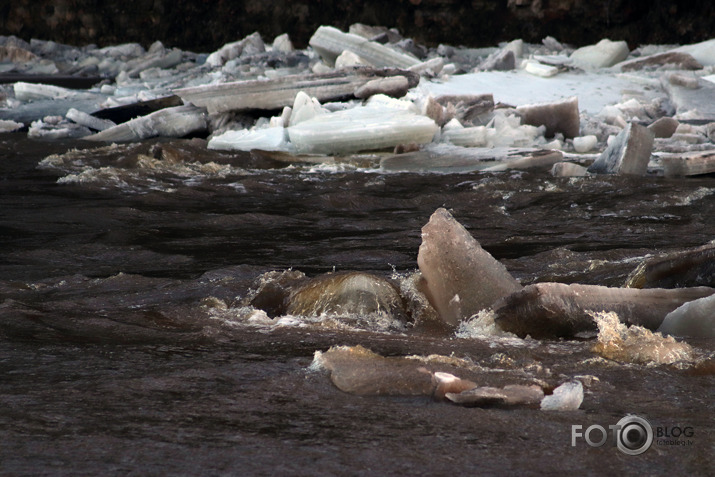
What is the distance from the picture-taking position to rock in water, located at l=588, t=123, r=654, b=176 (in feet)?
23.4

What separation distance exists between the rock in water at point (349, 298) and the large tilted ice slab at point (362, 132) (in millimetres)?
5045

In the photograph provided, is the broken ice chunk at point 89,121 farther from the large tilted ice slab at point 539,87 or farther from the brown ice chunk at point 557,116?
the brown ice chunk at point 557,116

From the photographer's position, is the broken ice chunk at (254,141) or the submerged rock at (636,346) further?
the broken ice chunk at (254,141)

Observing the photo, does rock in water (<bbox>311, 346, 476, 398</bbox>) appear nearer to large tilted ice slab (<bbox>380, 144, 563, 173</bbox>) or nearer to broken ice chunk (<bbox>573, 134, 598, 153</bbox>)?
large tilted ice slab (<bbox>380, 144, 563, 173</bbox>)

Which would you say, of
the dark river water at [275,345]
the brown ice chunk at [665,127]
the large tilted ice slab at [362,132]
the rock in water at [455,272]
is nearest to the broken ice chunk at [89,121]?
the large tilted ice slab at [362,132]

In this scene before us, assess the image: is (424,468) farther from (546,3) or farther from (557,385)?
(546,3)

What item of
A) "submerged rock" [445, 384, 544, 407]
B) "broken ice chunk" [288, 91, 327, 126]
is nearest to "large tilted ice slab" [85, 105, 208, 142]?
"broken ice chunk" [288, 91, 327, 126]

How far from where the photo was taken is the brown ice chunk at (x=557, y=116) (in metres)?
8.70

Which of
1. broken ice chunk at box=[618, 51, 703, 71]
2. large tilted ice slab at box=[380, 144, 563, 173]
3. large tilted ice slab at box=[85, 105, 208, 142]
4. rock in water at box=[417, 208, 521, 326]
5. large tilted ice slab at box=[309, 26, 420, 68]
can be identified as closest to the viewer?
rock in water at box=[417, 208, 521, 326]

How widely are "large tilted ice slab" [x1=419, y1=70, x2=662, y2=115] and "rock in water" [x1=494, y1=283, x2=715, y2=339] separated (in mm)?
7242

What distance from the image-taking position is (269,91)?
9781 mm

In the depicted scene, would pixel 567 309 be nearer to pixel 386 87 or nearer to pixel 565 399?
pixel 565 399

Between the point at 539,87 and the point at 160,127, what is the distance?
4.82 m

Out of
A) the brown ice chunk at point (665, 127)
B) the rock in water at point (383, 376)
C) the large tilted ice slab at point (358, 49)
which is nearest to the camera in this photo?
the rock in water at point (383, 376)
